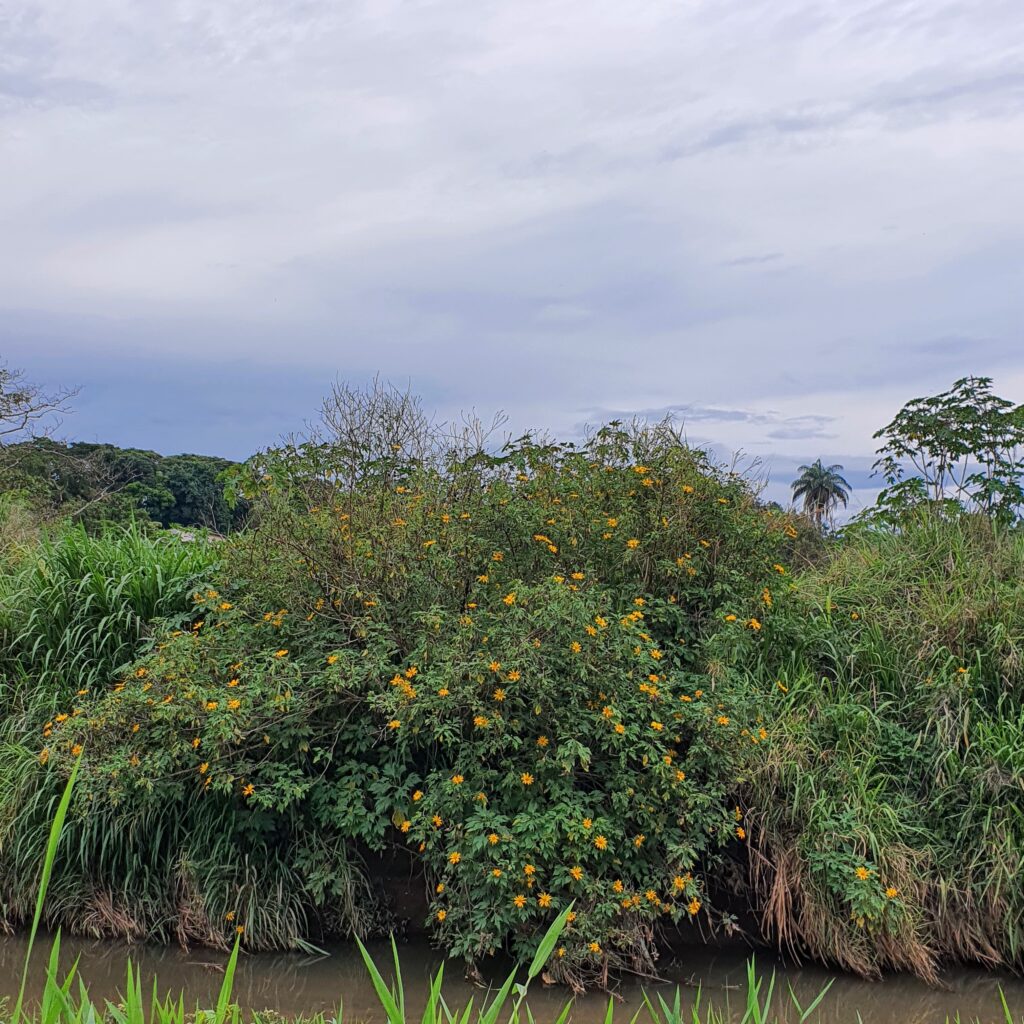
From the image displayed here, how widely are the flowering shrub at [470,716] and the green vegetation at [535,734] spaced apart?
22 millimetres

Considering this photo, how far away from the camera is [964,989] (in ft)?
15.9

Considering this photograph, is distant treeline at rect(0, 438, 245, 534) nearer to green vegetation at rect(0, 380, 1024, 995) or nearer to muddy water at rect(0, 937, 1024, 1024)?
green vegetation at rect(0, 380, 1024, 995)

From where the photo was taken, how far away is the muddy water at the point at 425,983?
459cm

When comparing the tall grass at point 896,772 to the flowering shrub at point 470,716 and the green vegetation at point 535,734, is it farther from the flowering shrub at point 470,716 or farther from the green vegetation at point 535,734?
the flowering shrub at point 470,716

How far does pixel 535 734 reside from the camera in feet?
16.4

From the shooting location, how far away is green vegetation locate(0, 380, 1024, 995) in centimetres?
484

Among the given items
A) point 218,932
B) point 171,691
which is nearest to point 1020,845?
point 218,932

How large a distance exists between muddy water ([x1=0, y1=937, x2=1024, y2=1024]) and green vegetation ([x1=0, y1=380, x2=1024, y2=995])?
0.12m

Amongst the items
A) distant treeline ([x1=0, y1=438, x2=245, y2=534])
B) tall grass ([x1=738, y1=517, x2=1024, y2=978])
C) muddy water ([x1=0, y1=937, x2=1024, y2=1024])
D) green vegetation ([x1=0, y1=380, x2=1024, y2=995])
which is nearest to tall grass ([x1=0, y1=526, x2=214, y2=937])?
green vegetation ([x1=0, y1=380, x2=1024, y2=995])

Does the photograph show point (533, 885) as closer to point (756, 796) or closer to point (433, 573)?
point (756, 796)

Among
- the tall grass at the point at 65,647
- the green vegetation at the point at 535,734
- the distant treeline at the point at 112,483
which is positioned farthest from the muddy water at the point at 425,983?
the distant treeline at the point at 112,483

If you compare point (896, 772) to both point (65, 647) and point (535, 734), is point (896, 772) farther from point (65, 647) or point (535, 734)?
point (65, 647)

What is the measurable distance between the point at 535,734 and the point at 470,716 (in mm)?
363

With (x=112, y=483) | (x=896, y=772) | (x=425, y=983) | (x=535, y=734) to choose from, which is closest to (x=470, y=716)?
(x=535, y=734)
